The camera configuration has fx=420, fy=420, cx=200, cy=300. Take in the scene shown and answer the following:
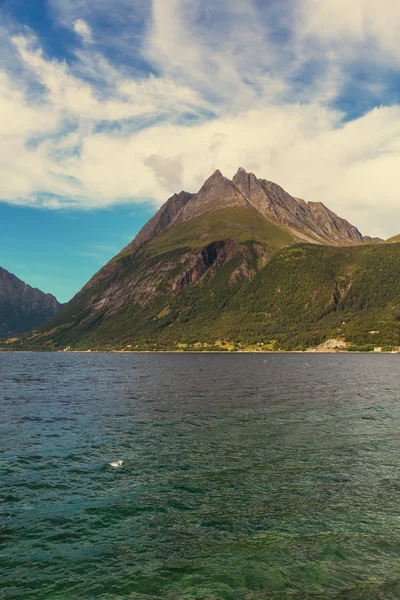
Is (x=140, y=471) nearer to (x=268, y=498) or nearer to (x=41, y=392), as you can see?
(x=268, y=498)

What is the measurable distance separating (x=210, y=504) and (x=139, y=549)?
684cm

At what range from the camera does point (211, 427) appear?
51531 mm

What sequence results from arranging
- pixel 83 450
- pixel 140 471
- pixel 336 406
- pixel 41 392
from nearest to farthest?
pixel 140 471, pixel 83 450, pixel 336 406, pixel 41 392

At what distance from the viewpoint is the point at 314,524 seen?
24484 mm

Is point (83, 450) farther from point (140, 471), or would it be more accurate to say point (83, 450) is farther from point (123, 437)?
point (140, 471)

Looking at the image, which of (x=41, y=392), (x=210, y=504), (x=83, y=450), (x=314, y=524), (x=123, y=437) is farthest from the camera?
(x=41, y=392)

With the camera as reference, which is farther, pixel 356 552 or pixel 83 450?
pixel 83 450

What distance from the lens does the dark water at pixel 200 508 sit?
18.9 metres

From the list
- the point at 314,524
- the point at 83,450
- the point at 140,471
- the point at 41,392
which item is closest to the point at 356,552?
the point at 314,524

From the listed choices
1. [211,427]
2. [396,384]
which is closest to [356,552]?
[211,427]

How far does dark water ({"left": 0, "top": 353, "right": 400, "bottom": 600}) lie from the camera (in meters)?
18.9

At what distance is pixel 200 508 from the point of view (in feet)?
88.0

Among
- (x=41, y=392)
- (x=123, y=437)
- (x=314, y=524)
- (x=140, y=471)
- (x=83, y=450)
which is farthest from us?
(x=41, y=392)

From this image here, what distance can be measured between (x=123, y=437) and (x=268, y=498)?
22.1 m
